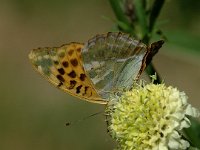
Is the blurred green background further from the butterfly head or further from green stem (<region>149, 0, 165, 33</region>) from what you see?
the butterfly head

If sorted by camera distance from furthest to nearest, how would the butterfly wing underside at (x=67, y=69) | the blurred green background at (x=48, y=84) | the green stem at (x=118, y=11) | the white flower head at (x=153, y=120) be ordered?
the blurred green background at (x=48, y=84) → the green stem at (x=118, y=11) → the butterfly wing underside at (x=67, y=69) → the white flower head at (x=153, y=120)

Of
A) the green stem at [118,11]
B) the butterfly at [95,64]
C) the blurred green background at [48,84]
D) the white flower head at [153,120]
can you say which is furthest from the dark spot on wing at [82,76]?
the blurred green background at [48,84]

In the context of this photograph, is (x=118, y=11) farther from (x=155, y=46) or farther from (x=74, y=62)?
(x=155, y=46)

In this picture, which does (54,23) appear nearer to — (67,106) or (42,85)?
(42,85)

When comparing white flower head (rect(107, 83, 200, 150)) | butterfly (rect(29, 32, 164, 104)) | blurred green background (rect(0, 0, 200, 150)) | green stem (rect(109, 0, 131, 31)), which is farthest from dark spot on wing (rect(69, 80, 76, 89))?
blurred green background (rect(0, 0, 200, 150))

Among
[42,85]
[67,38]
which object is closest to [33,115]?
[42,85]

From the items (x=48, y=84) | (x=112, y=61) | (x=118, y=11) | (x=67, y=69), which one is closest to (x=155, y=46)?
(x=112, y=61)

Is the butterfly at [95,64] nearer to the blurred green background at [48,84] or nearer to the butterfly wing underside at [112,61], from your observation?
the butterfly wing underside at [112,61]
